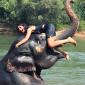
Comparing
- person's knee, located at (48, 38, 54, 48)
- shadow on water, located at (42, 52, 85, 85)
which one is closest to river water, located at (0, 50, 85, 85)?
shadow on water, located at (42, 52, 85, 85)

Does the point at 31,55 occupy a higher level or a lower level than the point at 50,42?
lower

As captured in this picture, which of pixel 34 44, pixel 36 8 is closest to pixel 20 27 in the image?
pixel 34 44

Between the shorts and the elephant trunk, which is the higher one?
the elephant trunk

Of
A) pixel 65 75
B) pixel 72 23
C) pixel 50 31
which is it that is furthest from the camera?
pixel 65 75

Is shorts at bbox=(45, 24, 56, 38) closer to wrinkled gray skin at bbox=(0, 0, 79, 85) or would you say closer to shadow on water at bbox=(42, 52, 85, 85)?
wrinkled gray skin at bbox=(0, 0, 79, 85)

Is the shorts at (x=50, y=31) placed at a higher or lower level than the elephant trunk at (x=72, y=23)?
lower

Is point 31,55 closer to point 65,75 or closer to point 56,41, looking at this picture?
point 56,41

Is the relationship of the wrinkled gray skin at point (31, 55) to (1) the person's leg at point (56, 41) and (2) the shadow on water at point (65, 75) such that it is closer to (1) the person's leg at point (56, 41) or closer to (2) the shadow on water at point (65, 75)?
(1) the person's leg at point (56, 41)

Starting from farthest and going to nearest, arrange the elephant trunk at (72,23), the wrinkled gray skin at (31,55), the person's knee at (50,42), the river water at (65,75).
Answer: the river water at (65,75) → the wrinkled gray skin at (31,55) → the person's knee at (50,42) → the elephant trunk at (72,23)

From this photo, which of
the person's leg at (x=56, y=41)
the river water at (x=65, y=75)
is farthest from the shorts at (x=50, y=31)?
the river water at (x=65, y=75)

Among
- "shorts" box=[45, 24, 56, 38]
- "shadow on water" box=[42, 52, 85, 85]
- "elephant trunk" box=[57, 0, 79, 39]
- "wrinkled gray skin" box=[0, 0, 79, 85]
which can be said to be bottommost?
"shadow on water" box=[42, 52, 85, 85]

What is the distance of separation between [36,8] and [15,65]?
47847mm

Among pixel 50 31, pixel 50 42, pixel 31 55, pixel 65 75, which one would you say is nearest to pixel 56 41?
pixel 50 42

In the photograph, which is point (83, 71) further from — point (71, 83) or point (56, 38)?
point (56, 38)
